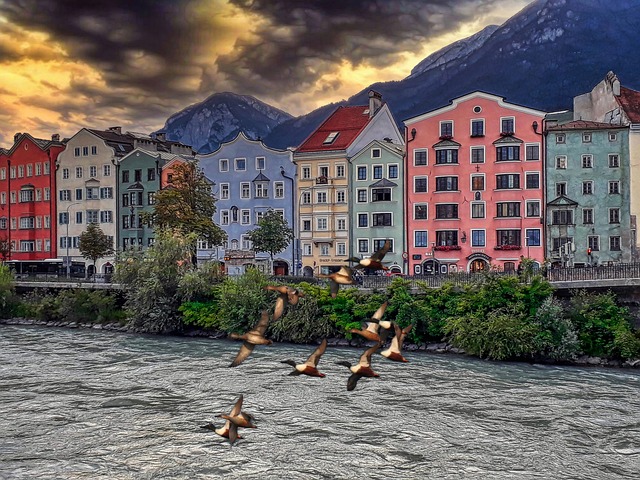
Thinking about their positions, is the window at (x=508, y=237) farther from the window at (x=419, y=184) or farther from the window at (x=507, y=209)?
the window at (x=419, y=184)

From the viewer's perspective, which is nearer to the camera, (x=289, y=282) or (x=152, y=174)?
(x=289, y=282)

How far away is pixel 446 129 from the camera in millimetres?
59094

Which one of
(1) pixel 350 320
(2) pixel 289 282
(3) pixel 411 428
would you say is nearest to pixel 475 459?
(3) pixel 411 428

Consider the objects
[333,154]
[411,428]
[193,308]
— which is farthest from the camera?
[333,154]

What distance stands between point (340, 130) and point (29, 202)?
39.1 meters

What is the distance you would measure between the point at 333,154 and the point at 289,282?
20.9 metres

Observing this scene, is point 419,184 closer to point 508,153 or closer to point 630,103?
point 508,153

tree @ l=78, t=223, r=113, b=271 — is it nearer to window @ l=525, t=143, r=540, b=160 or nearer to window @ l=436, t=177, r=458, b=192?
window @ l=436, t=177, r=458, b=192

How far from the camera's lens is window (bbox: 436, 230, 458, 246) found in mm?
58625

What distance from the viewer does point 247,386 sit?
89.0 ft

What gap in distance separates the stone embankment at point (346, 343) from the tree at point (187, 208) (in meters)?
9.13

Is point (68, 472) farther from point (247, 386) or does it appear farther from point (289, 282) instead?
point (289, 282)

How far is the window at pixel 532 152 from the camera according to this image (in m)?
56.5

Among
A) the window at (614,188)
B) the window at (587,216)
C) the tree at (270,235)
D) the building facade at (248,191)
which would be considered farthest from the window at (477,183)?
the building facade at (248,191)
